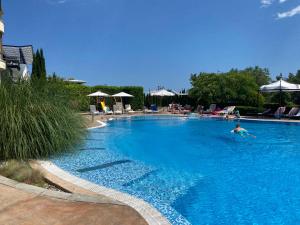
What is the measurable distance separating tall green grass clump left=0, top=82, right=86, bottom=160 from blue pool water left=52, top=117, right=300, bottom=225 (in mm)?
537

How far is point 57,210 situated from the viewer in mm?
3877

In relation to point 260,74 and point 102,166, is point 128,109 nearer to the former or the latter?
point 102,166

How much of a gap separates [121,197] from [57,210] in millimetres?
1441

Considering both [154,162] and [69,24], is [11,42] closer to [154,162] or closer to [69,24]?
[69,24]

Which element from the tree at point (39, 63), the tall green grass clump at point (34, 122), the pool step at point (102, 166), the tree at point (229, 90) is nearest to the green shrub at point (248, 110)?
the tree at point (229, 90)

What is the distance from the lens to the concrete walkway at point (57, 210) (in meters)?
3.57

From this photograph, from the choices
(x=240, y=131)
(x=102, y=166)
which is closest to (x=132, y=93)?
(x=240, y=131)

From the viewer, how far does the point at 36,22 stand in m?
23.0

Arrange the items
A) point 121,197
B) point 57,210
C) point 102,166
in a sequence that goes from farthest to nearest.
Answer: point 102,166
point 121,197
point 57,210

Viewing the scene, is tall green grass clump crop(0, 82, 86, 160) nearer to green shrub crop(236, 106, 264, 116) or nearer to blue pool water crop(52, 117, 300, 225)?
blue pool water crop(52, 117, 300, 225)

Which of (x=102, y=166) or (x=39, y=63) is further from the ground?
(x=39, y=63)

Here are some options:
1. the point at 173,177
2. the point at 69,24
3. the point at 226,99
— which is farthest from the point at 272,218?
the point at 69,24

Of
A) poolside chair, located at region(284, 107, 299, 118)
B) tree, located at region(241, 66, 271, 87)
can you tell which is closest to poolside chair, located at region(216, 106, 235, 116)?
poolside chair, located at region(284, 107, 299, 118)

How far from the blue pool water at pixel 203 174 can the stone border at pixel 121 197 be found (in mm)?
449
